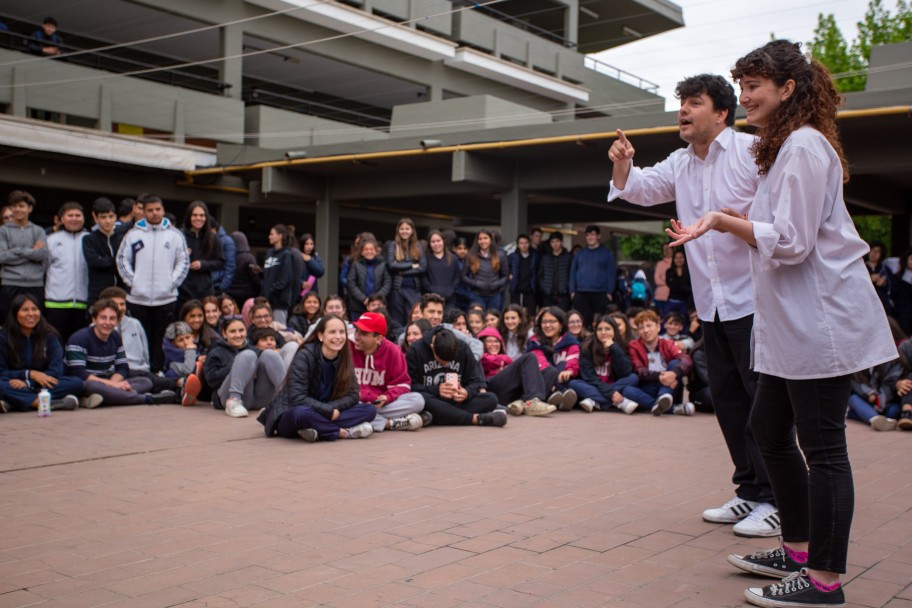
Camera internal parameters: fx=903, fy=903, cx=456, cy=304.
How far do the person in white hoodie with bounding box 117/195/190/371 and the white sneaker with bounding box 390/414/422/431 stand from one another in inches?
153

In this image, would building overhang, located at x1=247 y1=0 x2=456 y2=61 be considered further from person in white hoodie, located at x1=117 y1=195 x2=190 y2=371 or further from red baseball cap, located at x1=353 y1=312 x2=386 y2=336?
red baseball cap, located at x1=353 y1=312 x2=386 y2=336

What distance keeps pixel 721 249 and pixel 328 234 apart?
18.6m

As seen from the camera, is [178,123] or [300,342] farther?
[178,123]

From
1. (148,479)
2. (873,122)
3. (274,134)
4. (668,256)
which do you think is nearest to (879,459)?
(148,479)

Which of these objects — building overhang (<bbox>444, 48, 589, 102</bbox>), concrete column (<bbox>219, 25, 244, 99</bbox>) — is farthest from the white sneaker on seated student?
building overhang (<bbox>444, 48, 589, 102</bbox>)

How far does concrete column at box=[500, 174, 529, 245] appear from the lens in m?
18.7

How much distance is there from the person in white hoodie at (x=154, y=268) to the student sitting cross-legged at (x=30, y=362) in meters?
1.39

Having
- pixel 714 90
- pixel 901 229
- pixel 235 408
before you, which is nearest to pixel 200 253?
pixel 235 408

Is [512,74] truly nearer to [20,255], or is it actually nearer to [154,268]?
[154,268]

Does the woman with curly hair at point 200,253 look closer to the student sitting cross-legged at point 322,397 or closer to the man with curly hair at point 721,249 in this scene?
the student sitting cross-legged at point 322,397

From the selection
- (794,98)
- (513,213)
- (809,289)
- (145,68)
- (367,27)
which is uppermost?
(367,27)

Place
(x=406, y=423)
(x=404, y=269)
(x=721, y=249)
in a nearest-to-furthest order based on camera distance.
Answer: (x=721, y=249), (x=406, y=423), (x=404, y=269)

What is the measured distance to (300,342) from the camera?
10.1m

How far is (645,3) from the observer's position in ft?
113
